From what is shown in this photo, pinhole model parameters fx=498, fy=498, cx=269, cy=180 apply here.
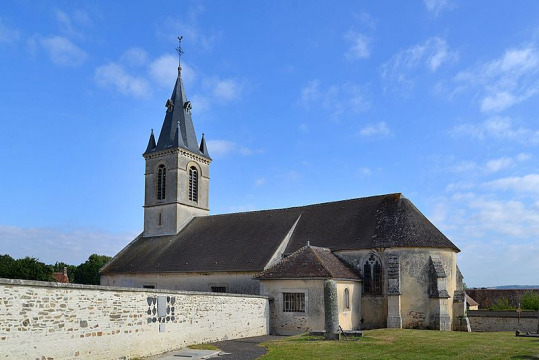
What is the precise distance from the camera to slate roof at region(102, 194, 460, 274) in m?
26.5

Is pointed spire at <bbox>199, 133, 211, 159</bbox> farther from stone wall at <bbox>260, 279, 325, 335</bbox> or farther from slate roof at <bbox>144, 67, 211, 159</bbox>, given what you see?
stone wall at <bbox>260, 279, 325, 335</bbox>

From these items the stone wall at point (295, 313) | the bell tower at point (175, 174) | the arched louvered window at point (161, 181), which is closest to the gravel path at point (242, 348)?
the stone wall at point (295, 313)

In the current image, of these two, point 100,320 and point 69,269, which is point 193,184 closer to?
point 100,320

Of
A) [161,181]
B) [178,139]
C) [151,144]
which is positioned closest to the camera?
[178,139]

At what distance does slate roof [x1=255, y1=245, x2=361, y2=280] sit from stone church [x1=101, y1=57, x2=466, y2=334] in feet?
0.19

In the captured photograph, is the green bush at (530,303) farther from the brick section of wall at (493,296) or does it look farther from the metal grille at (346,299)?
the metal grille at (346,299)

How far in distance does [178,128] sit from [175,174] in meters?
3.80

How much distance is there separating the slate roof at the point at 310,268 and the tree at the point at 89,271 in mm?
35731

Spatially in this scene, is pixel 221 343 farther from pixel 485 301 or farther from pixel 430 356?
pixel 485 301

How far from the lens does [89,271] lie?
56.6 meters

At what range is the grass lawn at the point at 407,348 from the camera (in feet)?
46.2

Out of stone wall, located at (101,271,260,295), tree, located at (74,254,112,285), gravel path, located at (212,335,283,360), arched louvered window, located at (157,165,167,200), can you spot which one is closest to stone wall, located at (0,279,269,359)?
gravel path, located at (212,335,283,360)

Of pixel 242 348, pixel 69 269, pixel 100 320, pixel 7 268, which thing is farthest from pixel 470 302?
pixel 69 269

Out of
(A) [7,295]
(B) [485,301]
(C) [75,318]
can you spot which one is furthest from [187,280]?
(B) [485,301]
